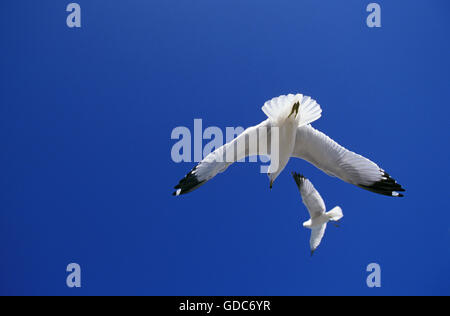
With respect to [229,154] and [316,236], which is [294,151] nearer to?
[229,154]

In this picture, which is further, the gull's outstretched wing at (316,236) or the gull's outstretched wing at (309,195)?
the gull's outstretched wing at (316,236)

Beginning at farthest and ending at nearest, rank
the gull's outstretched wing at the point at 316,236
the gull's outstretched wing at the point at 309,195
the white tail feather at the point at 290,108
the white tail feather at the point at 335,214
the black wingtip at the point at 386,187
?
the gull's outstretched wing at the point at 316,236 < the white tail feather at the point at 335,214 < the gull's outstretched wing at the point at 309,195 < the black wingtip at the point at 386,187 < the white tail feather at the point at 290,108

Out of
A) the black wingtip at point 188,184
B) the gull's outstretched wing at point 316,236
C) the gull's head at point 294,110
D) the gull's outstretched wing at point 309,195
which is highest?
the gull's head at point 294,110

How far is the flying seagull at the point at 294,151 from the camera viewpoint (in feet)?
8.05

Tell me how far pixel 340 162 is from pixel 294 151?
32 cm

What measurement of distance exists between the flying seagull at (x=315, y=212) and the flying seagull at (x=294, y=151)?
0.61 metres

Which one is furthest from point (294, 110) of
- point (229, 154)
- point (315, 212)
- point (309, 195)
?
point (315, 212)

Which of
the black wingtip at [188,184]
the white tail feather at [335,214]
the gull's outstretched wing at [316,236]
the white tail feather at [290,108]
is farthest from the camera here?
the gull's outstretched wing at [316,236]

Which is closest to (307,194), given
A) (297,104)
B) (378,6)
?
(297,104)

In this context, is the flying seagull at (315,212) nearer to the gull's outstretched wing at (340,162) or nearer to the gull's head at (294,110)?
the gull's outstretched wing at (340,162)

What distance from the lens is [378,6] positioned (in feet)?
10.4

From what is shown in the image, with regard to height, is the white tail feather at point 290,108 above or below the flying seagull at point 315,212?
above

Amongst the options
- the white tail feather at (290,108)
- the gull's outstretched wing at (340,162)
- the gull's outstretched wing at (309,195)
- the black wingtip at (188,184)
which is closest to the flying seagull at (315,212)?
the gull's outstretched wing at (309,195)

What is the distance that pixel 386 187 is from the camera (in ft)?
8.85
